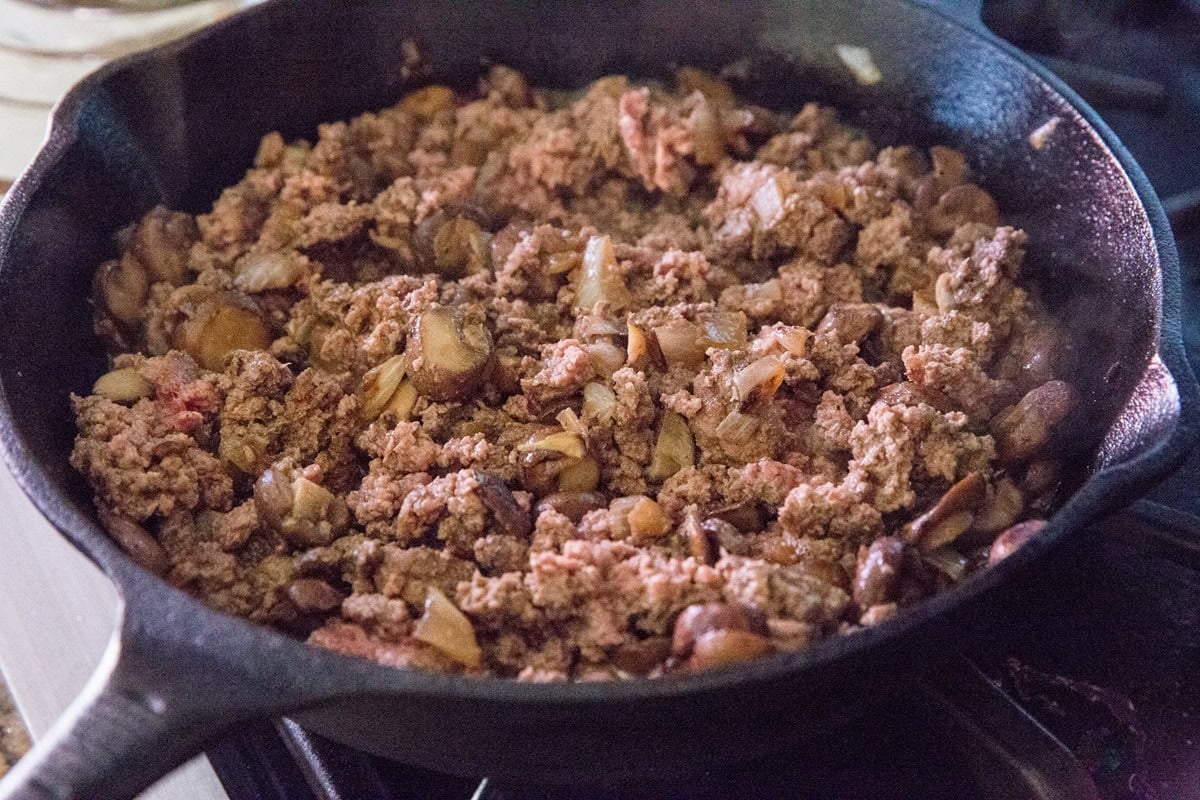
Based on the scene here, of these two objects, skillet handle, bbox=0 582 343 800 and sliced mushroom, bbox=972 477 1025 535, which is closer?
skillet handle, bbox=0 582 343 800

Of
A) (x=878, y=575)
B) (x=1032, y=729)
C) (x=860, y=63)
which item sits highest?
(x=860, y=63)

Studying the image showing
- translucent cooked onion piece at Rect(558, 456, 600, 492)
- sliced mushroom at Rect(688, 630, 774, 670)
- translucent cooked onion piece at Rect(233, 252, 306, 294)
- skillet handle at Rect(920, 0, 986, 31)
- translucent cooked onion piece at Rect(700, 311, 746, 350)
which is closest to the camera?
sliced mushroom at Rect(688, 630, 774, 670)

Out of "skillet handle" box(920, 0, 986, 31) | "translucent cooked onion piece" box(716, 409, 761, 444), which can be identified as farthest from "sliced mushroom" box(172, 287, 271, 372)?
"skillet handle" box(920, 0, 986, 31)

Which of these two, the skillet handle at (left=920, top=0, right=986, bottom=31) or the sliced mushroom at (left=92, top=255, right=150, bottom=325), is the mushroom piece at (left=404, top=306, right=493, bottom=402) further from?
the skillet handle at (left=920, top=0, right=986, bottom=31)

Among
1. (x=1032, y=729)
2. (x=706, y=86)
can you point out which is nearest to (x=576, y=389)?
(x=1032, y=729)

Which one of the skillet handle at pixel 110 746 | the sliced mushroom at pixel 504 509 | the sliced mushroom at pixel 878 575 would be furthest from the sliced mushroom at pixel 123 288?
the sliced mushroom at pixel 878 575

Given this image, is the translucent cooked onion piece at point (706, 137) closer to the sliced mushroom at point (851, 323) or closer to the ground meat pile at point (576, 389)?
the ground meat pile at point (576, 389)

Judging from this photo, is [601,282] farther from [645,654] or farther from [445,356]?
[645,654]
